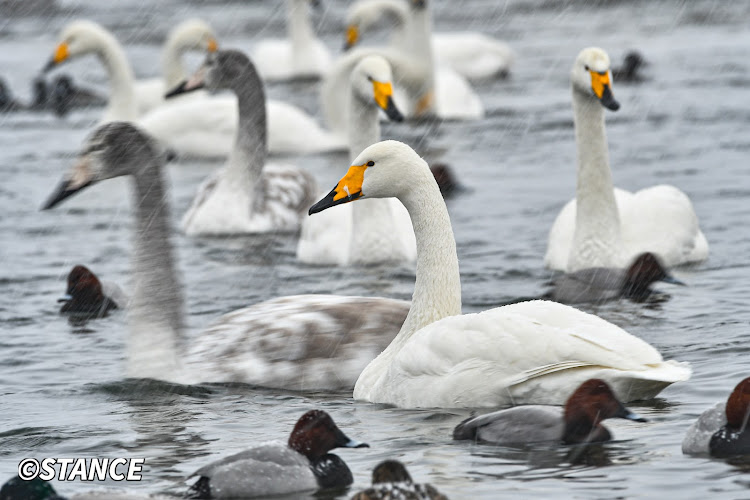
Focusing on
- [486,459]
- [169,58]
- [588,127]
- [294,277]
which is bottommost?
[486,459]

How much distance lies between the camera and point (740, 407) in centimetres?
721

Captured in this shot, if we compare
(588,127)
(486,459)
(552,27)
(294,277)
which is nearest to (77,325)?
(294,277)

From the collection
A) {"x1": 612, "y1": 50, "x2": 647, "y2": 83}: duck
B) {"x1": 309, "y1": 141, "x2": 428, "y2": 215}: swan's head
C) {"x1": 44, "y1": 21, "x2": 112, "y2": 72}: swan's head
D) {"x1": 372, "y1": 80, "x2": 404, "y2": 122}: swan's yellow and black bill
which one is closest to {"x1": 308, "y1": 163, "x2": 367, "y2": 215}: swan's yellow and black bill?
{"x1": 309, "y1": 141, "x2": 428, "y2": 215}: swan's head

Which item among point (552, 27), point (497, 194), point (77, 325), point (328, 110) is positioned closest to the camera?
A: point (77, 325)

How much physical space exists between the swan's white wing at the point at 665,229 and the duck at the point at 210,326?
3313 mm

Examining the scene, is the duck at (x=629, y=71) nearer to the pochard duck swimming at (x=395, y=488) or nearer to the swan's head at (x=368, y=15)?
the swan's head at (x=368, y=15)

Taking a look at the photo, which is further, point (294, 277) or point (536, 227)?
point (536, 227)

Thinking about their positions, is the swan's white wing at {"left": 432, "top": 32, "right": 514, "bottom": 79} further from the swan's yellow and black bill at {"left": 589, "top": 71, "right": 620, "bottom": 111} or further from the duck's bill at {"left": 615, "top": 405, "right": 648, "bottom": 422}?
the duck's bill at {"left": 615, "top": 405, "right": 648, "bottom": 422}

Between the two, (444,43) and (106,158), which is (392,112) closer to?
(106,158)

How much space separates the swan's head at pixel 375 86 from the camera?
43.2ft

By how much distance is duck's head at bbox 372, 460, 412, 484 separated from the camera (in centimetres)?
649

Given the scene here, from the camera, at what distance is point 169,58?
840 inches

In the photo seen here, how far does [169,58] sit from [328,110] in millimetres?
2860

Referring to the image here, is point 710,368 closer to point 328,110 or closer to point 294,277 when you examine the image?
point 294,277
